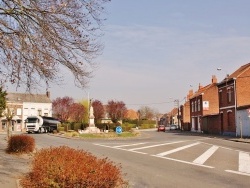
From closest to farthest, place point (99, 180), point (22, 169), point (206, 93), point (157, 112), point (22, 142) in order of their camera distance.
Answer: point (99, 180) < point (22, 169) < point (22, 142) < point (206, 93) < point (157, 112)

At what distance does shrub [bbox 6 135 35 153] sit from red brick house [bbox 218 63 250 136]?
28.4m

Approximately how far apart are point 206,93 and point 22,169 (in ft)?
189

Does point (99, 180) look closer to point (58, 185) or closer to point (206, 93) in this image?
point (58, 185)

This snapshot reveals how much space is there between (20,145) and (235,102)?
3203 cm

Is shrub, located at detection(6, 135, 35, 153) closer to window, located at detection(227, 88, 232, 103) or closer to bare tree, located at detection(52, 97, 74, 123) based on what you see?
window, located at detection(227, 88, 232, 103)

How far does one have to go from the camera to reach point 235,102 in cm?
4481

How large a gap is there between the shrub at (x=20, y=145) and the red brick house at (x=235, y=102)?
2838cm

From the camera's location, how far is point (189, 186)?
10.6 m

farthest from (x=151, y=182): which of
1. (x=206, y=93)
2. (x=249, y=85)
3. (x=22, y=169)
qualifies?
(x=206, y=93)

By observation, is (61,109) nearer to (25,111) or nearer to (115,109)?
(25,111)

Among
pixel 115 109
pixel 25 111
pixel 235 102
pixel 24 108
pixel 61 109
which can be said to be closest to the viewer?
pixel 235 102

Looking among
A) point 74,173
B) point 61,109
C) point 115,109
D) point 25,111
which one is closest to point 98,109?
point 115,109

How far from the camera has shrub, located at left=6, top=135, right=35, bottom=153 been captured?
18453mm

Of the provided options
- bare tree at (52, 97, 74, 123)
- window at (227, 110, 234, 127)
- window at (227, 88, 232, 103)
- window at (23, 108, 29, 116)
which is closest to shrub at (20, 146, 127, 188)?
window at (227, 110, 234, 127)
